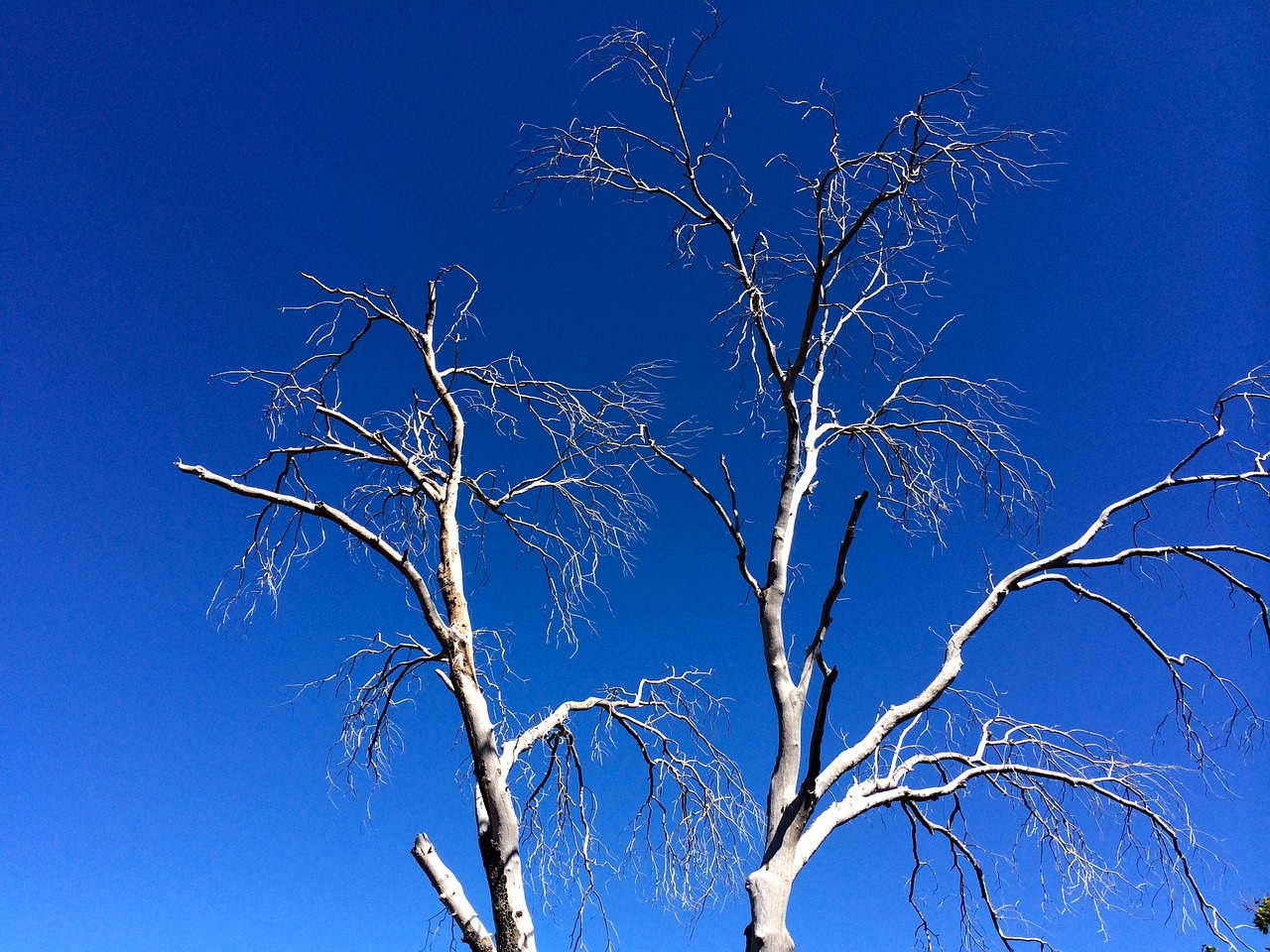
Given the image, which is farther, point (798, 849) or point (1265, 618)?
point (1265, 618)

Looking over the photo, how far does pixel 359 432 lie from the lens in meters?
4.71

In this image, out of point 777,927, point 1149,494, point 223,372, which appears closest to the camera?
point 777,927

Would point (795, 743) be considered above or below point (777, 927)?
above

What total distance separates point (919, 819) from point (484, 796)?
2.09 metres

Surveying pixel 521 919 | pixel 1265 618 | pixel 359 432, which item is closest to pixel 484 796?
pixel 521 919

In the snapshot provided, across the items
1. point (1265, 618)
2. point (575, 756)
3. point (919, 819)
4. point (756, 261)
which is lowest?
point (919, 819)

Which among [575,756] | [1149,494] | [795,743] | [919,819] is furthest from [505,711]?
[1149,494]

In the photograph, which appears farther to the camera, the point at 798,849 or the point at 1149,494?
the point at 1149,494

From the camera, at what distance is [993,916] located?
416 cm

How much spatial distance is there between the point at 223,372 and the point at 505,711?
2250mm

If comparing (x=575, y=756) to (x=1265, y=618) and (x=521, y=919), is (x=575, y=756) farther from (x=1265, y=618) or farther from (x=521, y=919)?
(x=1265, y=618)

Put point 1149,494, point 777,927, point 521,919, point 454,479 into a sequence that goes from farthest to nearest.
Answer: point 454,479, point 1149,494, point 521,919, point 777,927

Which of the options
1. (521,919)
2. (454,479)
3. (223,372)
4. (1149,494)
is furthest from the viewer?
(454,479)

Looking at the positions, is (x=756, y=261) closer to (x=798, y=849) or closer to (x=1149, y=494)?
(x=1149, y=494)
